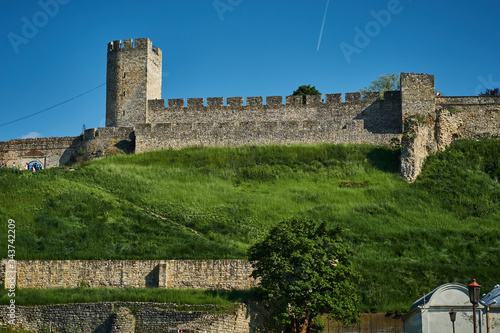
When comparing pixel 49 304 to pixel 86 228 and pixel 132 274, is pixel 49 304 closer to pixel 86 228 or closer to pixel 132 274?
pixel 132 274

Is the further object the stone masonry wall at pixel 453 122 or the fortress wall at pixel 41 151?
the fortress wall at pixel 41 151

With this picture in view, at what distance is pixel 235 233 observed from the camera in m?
32.6

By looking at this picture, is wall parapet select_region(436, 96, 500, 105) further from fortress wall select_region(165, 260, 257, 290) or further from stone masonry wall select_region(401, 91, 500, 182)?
fortress wall select_region(165, 260, 257, 290)

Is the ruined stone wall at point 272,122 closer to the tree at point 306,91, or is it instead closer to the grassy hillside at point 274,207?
the grassy hillside at point 274,207

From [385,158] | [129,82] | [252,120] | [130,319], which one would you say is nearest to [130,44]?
[129,82]

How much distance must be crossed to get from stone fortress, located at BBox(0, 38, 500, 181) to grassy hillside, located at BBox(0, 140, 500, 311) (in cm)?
129

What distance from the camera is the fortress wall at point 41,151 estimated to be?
161ft

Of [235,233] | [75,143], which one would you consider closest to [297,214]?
[235,233]

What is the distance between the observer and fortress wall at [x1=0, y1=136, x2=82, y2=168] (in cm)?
4916

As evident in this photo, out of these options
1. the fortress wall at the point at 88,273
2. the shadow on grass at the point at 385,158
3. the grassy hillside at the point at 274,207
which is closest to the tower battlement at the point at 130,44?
the grassy hillside at the point at 274,207

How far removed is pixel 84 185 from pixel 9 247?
9371 millimetres

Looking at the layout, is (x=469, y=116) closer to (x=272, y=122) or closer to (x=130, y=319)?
(x=272, y=122)

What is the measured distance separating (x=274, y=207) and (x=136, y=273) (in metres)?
9.98

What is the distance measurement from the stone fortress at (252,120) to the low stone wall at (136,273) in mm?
16386
